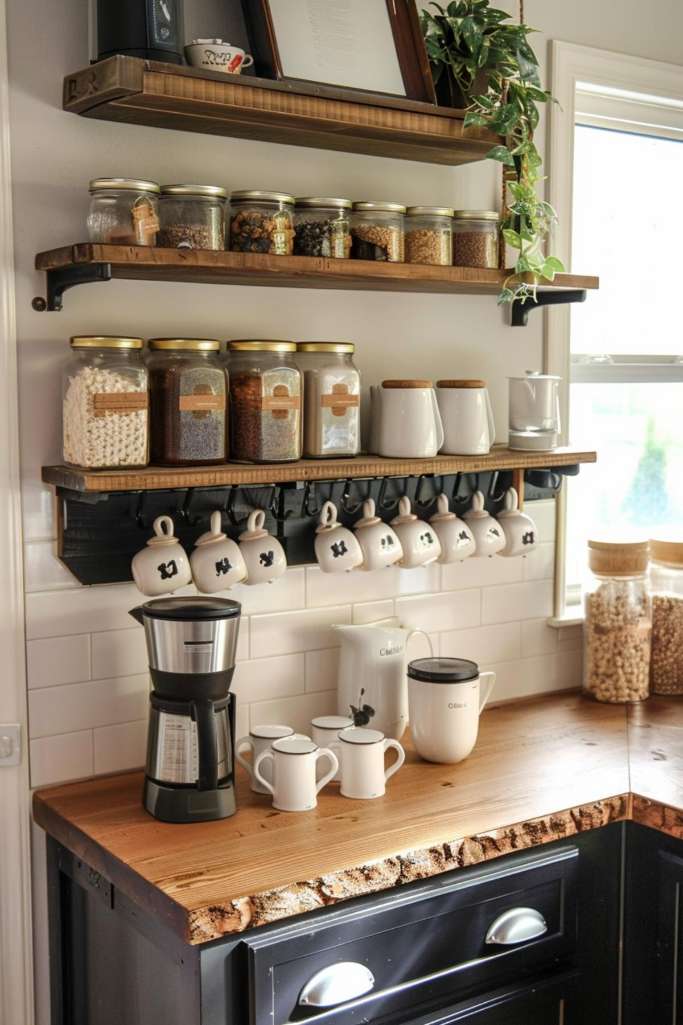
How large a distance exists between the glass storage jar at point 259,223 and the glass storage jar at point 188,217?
6cm

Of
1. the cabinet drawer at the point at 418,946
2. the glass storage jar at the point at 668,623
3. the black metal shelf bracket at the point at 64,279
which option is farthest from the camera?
the glass storage jar at the point at 668,623

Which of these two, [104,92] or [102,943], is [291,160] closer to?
[104,92]

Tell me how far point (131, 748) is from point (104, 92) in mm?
1153

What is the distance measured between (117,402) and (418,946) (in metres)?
0.99

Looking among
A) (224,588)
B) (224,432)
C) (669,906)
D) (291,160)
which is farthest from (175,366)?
(669,906)

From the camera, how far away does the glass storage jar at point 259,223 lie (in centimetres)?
204

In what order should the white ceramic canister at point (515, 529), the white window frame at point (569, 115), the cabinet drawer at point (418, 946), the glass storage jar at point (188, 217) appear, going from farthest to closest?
the white window frame at point (569, 115)
the white ceramic canister at point (515, 529)
the glass storage jar at point (188, 217)
the cabinet drawer at point (418, 946)

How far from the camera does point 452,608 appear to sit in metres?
2.62

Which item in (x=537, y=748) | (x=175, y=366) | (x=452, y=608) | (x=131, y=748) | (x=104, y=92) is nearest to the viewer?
(x=104, y=92)

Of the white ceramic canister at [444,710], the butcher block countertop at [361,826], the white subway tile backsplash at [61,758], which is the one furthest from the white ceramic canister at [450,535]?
the white subway tile backsplash at [61,758]

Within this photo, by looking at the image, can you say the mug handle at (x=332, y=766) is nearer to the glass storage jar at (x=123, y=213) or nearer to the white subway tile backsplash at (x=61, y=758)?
the white subway tile backsplash at (x=61, y=758)

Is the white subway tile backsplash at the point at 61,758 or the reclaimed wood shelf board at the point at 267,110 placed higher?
the reclaimed wood shelf board at the point at 267,110

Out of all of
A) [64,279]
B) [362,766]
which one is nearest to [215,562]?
[362,766]

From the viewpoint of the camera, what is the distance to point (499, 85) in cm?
232
